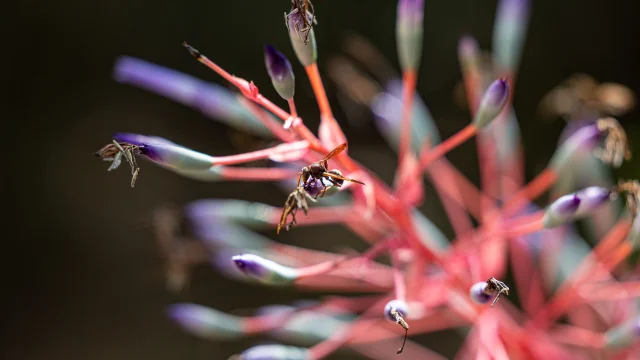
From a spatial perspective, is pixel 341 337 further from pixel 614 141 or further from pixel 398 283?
pixel 614 141

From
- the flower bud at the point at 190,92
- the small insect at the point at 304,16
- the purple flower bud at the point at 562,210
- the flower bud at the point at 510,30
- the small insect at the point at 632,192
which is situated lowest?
the purple flower bud at the point at 562,210

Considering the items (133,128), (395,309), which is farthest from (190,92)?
(133,128)

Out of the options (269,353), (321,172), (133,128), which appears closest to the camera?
(321,172)

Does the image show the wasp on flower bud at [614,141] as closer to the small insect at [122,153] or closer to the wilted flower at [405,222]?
the wilted flower at [405,222]

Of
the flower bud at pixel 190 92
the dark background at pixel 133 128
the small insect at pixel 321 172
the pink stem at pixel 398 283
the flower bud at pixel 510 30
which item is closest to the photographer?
the small insect at pixel 321 172

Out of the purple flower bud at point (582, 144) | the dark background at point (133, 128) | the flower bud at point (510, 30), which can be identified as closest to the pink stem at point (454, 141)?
the purple flower bud at point (582, 144)

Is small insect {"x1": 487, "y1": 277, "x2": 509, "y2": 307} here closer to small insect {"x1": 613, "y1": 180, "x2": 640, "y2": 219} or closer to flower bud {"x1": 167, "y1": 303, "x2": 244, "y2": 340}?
small insect {"x1": 613, "y1": 180, "x2": 640, "y2": 219}
